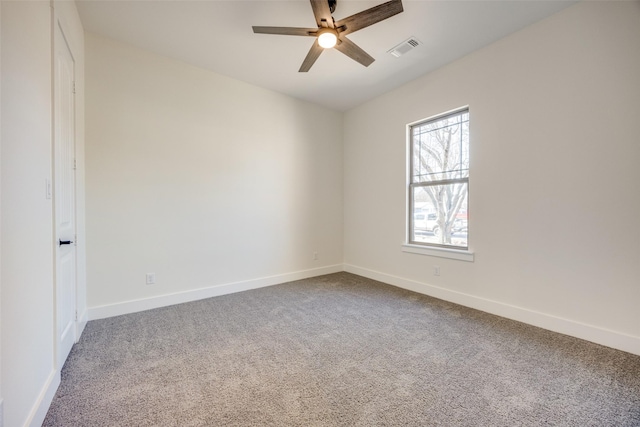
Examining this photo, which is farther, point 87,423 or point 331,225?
point 331,225

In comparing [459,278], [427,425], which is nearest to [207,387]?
[427,425]

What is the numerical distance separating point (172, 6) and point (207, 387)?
9.85 feet

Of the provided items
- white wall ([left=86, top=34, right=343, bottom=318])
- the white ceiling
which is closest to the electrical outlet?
white wall ([left=86, top=34, right=343, bottom=318])

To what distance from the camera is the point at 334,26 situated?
212cm

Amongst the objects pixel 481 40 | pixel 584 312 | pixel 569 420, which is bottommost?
pixel 569 420

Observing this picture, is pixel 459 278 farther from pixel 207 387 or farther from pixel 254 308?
pixel 207 387

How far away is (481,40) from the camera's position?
2781 millimetres

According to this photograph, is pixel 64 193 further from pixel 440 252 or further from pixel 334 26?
pixel 440 252

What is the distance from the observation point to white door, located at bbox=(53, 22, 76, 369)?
177cm

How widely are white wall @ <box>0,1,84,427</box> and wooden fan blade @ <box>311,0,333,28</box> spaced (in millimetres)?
1609

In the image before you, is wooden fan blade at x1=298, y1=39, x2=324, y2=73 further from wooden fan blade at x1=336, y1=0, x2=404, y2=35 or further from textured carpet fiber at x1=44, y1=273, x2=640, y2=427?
textured carpet fiber at x1=44, y1=273, x2=640, y2=427

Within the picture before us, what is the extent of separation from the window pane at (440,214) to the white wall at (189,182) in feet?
5.26

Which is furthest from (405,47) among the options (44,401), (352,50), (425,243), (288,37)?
(44,401)

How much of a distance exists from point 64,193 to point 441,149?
12.6 feet
